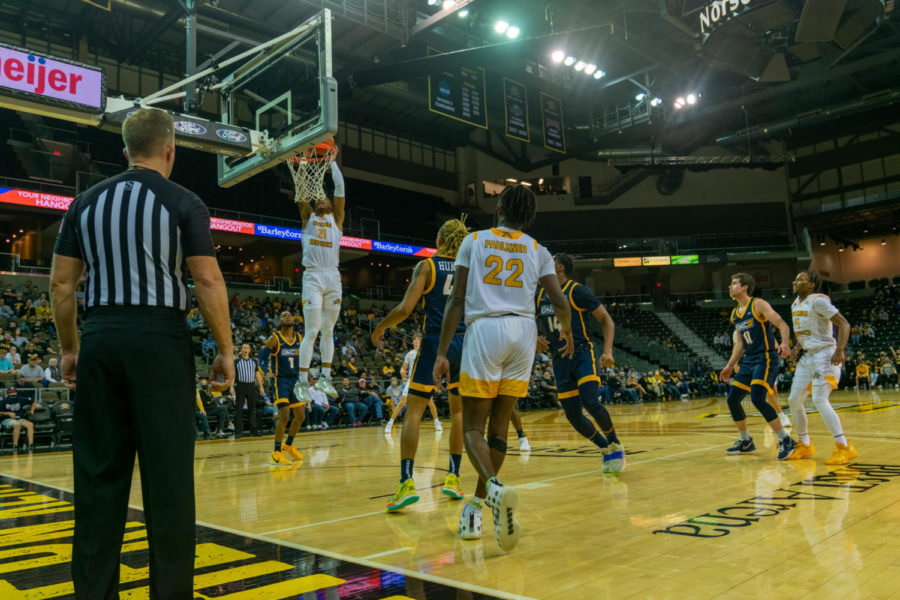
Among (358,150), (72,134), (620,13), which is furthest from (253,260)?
(620,13)

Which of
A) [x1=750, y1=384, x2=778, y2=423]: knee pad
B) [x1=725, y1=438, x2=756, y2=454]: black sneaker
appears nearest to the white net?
[x1=750, y1=384, x2=778, y2=423]: knee pad

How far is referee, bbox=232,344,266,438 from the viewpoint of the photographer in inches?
540

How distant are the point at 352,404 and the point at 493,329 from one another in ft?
42.6

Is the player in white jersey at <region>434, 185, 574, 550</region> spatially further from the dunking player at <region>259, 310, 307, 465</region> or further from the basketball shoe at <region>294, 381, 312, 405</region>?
the dunking player at <region>259, 310, 307, 465</region>

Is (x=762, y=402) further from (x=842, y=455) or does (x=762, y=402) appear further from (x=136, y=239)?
(x=136, y=239)

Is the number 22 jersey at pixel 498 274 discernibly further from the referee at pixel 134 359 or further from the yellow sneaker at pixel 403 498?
the referee at pixel 134 359

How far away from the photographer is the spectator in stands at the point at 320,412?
50.3 ft

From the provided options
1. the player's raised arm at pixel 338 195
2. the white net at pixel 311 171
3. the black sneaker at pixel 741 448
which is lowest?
the black sneaker at pixel 741 448

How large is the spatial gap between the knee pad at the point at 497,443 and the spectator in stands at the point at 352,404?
1266 centimetres

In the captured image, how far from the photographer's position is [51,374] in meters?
13.6

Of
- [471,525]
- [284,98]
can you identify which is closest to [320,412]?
[284,98]

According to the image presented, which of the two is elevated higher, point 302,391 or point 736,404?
point 302,391

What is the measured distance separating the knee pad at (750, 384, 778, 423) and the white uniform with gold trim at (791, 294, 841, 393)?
373 mm

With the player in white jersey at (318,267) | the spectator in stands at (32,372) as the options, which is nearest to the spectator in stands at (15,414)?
the spectator in stands at (32,372)
